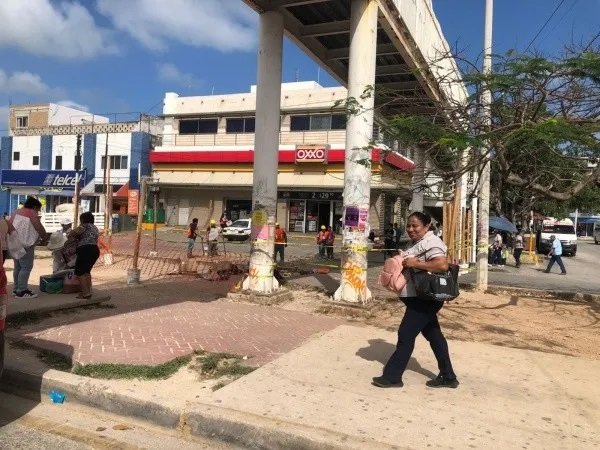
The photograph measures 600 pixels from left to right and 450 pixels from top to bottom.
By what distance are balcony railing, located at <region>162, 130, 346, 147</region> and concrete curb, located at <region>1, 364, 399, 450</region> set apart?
83.8 feet

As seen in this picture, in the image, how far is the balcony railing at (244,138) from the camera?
31469 mm

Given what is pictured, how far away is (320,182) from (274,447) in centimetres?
2756

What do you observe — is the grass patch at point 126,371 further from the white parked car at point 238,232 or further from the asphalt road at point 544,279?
the white parked car at point 238,232

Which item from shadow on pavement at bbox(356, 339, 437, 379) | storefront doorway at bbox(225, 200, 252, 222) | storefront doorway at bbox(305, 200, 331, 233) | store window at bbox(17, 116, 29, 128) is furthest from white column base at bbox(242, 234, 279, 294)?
store window at bbox(17, 116, 29, 128)

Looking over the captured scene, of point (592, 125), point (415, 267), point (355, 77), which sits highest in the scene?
point (355, 77)

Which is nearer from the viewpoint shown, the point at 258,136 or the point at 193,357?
the point at 193,357

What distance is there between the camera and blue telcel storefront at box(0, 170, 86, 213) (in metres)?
38.7

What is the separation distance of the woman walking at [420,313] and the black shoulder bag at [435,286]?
50 millimetres

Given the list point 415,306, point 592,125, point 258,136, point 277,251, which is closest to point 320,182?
point 277,251

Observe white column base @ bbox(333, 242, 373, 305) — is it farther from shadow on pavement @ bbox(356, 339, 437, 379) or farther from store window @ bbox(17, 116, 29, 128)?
store window @ bbox(17, 116, 29, 128)

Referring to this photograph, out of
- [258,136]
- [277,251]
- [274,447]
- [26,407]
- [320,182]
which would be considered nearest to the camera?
[274,447]

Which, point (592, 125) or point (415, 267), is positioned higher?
point (592, 125)

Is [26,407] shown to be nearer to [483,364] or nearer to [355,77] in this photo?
[483,364]

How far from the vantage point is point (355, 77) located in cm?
905
